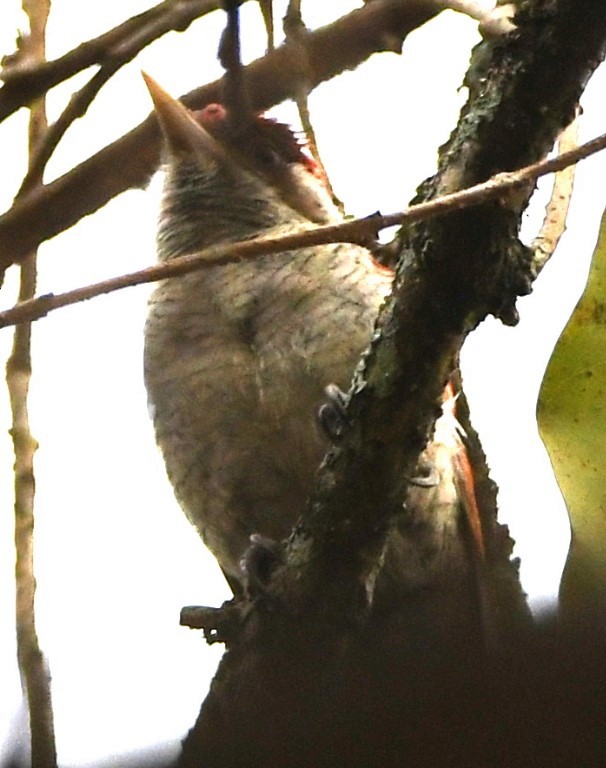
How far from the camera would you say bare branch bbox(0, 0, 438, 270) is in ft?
4.59

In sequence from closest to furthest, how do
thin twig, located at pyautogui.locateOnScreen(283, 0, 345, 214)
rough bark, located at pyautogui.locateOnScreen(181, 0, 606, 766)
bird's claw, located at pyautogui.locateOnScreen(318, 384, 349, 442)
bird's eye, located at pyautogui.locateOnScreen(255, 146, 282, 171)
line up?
1. rough bark, located at pyautogui.locateOnScreen(181, 0, 606, 766)
2. thin twig, located at pyautogui.locateOnScreen(283, 0, 345, 214)
3. bird's claw, located at pyautogui.locateOnScreen(318, 384, 349, 442)
4. bird's eye, located at pyautogui.locateOnScreen(255, 146, 282, 171)

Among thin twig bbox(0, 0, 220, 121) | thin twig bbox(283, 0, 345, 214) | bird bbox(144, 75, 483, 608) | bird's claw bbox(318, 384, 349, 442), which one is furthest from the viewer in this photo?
bird bbox(144, 75, 483, 608)

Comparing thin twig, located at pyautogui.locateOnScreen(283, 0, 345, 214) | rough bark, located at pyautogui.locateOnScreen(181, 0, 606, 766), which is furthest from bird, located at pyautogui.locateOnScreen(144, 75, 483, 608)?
thin twig, located at pyautogui.locateOnScreen(283, 0, 345, 214)

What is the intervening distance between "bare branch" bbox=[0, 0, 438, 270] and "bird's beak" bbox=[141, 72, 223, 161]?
532mm

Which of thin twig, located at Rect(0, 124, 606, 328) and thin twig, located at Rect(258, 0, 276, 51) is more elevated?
thin twig, located at Rect(258, 0, 276, 51)

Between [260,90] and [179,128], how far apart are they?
0.77 meters

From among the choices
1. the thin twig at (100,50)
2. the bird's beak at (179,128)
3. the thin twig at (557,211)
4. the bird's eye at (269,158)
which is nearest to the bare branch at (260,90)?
the thin twig at (100,50)

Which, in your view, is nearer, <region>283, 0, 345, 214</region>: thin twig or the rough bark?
the rough bark

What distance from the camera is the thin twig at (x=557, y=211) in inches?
58.4

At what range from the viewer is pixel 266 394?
207 cm

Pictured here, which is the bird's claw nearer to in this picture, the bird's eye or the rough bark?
the rough bark

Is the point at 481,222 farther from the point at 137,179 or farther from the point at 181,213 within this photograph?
the point at 181,213

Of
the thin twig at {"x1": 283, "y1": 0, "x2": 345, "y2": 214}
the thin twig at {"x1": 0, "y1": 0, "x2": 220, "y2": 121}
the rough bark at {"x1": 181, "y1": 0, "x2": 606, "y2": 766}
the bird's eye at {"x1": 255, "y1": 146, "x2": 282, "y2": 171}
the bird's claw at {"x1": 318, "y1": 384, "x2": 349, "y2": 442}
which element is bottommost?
the rough bark at {"x1": 181, "y1": 0, "x2": 606, "y2": 766}

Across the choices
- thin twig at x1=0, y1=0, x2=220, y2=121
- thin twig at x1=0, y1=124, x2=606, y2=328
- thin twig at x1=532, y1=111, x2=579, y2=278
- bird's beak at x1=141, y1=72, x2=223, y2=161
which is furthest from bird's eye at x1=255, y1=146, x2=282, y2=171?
thin twig at x1=0, y1=124, x2=606, y2=328
